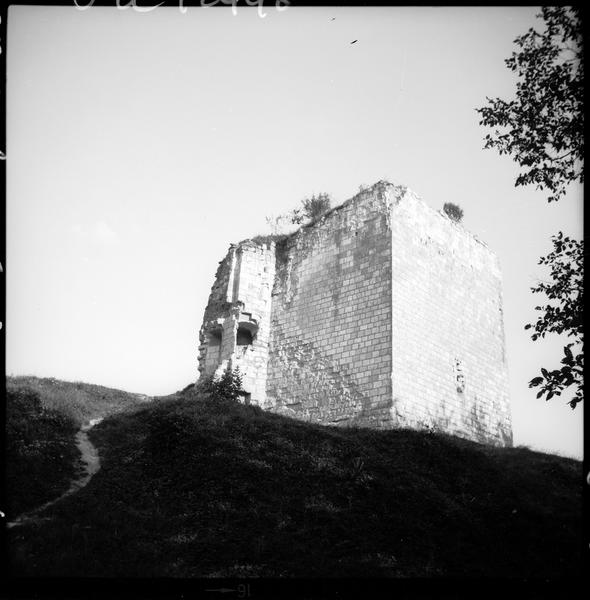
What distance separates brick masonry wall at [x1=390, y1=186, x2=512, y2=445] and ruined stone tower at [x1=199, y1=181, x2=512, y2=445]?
1.6 inches

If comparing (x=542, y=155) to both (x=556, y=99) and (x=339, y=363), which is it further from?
(x=339, y=363)

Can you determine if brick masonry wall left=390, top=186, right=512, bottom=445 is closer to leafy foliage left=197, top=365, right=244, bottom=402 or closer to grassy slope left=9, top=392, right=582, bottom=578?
grassy slope left=9, top=392, right=582, bottom=578

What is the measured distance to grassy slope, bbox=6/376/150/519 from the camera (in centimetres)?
991

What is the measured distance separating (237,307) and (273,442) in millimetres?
6670

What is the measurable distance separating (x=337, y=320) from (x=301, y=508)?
7812 mm

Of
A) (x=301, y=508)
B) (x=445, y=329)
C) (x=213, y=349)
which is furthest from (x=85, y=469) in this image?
(x=445, y=329)

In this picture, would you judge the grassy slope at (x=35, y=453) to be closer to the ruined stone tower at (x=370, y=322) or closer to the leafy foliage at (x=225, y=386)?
the leafy foliage at (x=225, y=386)

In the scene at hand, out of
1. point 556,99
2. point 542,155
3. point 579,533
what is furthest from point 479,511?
point 556,99

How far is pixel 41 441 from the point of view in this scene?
11.8 m

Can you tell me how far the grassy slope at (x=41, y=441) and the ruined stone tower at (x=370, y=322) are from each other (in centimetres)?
380

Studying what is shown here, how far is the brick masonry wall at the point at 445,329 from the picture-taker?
15.5m

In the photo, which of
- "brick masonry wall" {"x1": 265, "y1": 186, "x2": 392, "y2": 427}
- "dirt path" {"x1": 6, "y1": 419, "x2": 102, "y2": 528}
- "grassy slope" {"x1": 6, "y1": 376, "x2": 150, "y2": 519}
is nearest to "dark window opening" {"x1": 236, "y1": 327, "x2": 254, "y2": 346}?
"brick masonry wall" {"x1": 265, "y1": 186, "x2": 392, "y2": 427}

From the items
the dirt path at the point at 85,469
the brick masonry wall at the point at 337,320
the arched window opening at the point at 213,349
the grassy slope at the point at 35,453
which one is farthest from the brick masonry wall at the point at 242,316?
the grassy slope at the point at 35,453

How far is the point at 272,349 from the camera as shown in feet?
58.3
